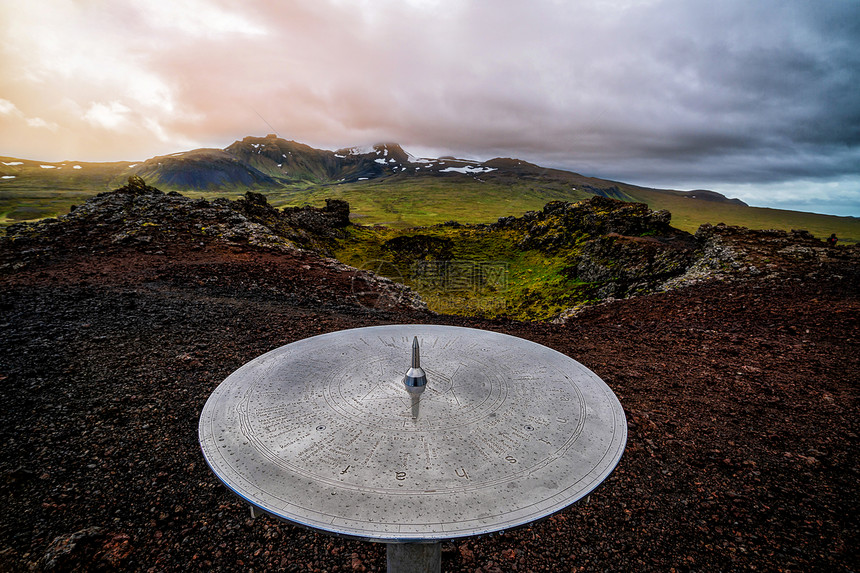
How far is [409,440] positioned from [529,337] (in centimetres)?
856

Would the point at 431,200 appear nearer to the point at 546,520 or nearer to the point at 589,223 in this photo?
the point at 589,223

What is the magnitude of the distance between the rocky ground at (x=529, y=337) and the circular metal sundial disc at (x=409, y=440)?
6.35 feet

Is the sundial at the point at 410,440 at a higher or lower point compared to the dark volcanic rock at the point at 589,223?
lower

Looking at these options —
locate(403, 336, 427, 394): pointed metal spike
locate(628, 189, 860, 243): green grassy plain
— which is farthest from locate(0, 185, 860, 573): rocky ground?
locate(628, 189, 860, 243): green grassy plain

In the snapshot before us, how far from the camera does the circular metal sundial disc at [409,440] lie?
310 cm

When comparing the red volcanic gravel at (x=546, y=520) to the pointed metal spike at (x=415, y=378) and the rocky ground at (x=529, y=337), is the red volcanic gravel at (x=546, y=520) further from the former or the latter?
the pointed metal spike at (x=415, y=378)

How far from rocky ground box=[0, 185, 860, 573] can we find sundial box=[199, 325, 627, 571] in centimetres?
187

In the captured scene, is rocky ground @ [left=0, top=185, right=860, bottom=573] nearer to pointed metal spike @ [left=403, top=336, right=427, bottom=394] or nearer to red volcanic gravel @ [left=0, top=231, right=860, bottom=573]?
red volcanic gravel @ [left=0, top=231, right=860, bottom=573]

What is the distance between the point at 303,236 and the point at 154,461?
26.1 m

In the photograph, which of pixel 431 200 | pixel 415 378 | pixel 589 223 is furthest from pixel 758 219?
pixel 415 378

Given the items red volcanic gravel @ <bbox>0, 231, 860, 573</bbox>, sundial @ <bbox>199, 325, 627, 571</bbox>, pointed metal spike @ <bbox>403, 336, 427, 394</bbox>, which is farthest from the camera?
pointed metal spike @ <bbox>403, 336, 427, 394</bbox>

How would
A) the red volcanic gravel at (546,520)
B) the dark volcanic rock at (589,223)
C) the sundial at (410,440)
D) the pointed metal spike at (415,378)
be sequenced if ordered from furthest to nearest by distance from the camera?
the dark volcanic rock at (589,223) < the pointed metal spike at (415,378) < the red volcanic gravel at (546,520) < the sundial at (410,440)

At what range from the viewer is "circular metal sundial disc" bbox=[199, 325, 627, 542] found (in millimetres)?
3104

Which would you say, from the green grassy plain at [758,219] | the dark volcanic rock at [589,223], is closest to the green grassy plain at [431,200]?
the green grassy plain at [758,219]
